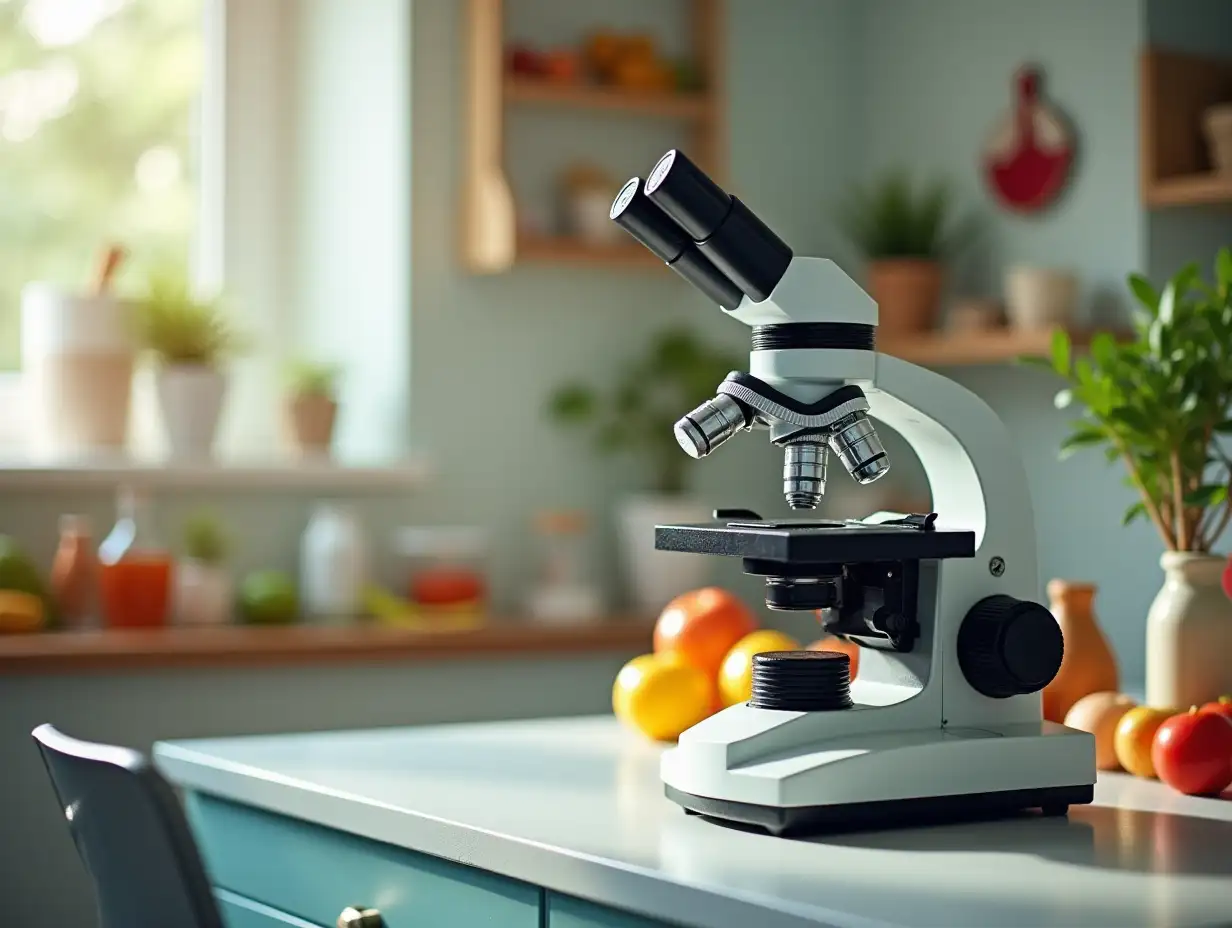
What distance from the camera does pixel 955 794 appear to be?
1508mm

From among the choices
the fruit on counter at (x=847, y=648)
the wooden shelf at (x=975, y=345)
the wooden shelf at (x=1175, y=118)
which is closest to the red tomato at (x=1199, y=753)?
the fruit on counter at (x=847, y=648)

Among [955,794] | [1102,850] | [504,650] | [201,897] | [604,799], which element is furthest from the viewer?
[504,650]

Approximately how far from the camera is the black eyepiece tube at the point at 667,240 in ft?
4.96

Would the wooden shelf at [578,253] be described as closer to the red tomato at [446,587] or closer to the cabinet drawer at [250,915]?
the red tomato at [446,587]

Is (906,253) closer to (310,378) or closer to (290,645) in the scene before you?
(310,378)

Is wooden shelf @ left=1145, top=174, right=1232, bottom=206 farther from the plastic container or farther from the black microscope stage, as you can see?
the black microscope stage

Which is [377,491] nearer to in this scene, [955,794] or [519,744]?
[519,744]

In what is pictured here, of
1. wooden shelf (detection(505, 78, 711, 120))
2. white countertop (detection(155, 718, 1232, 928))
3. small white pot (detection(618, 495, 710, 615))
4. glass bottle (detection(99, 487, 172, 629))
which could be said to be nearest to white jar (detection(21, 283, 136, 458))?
glass bottle (detection(99, 487, 172, 629))

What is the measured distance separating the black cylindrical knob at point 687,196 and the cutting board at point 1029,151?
2.16 m

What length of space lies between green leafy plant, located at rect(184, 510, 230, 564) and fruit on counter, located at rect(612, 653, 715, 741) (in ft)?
5.14

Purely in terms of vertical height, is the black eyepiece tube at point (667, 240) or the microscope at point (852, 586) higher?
the black eyepiece tube at point (667, 240)

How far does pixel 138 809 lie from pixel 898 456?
2871mm

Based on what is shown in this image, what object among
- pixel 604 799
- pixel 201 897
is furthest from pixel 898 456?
pixel 201 897

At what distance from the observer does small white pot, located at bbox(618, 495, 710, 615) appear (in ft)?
12.0
